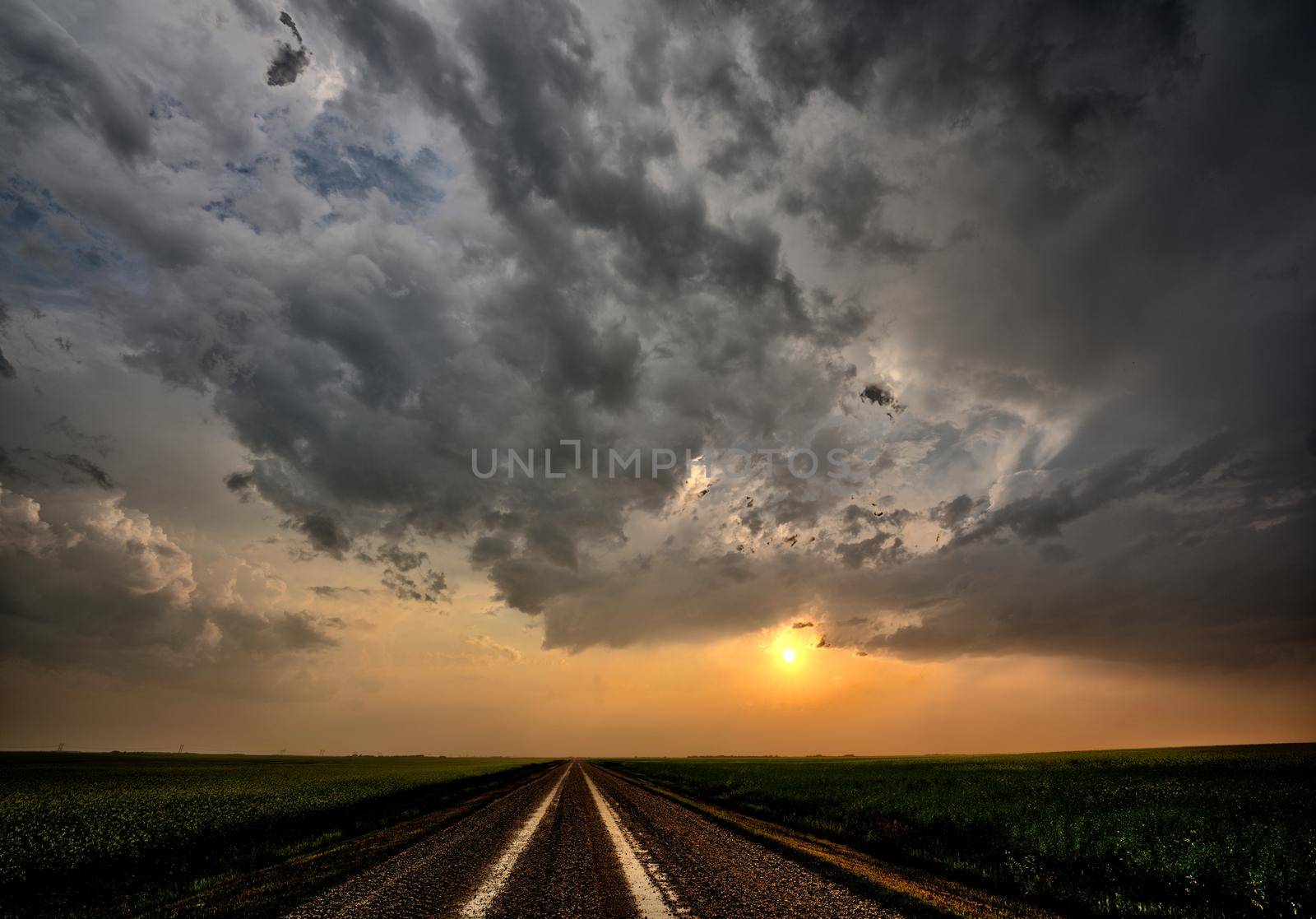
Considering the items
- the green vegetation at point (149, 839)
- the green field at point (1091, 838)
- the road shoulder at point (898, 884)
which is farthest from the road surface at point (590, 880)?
the green field at point (1091, 838)

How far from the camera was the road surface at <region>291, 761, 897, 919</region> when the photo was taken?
23.6ft

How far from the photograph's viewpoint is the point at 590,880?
345 inches

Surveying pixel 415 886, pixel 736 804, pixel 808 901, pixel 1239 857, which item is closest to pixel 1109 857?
pixel 1239 857

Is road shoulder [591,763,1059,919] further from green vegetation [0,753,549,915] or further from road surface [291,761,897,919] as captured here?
green vegetation [0,753,549,915]

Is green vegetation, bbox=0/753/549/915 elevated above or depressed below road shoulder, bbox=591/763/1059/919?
below

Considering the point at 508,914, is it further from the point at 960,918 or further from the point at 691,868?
the point at 960,918

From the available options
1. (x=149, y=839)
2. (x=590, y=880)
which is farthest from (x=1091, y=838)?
(x=149, y=839)

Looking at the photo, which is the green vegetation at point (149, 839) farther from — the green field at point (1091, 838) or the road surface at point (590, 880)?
the green field at point (1091, 838)

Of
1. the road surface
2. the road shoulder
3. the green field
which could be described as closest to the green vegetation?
the road surface

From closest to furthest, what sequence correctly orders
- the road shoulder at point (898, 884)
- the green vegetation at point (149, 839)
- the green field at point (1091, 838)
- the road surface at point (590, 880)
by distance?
1. the road surface at point (590, 880)
2. the road shoulder at point (898, 884)
3. the green field at point (1091, 838)
4. the green vegetation at point (149, 839)

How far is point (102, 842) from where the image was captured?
12.6 m

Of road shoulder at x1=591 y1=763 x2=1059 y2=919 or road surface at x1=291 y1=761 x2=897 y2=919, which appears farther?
road shoulder at x1=591 y1=763 x2=1059 y2=919

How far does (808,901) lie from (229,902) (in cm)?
837

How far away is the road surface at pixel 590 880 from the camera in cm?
719
